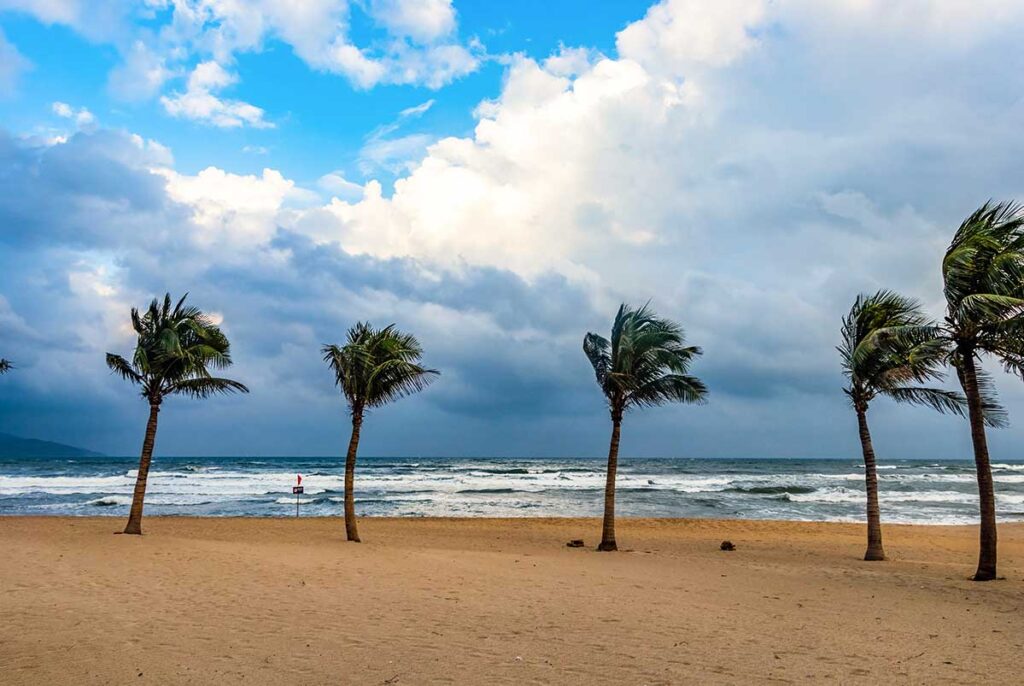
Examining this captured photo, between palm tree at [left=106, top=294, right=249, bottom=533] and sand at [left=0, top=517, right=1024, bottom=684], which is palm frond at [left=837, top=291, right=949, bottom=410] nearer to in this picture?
sand at [left=0, top=517, right=1024, bottom=684]

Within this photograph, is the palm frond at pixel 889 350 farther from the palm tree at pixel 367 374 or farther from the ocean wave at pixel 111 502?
the ocean wave at pixel 111 502

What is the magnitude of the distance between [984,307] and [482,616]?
9.08m

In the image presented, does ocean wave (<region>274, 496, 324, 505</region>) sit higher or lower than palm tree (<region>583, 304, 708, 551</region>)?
lower

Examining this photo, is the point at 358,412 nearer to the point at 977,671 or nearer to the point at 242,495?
the point at 977,671

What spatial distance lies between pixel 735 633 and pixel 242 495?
38919 millimetres

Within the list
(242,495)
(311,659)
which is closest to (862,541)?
(311,659)

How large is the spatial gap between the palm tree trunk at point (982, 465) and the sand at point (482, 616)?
1.58ft

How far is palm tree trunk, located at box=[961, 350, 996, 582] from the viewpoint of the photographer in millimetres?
11336

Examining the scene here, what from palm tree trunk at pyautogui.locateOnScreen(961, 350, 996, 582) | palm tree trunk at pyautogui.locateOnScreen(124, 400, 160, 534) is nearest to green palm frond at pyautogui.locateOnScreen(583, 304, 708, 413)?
palm tree trunk at pyautogui.locateOnScreen(961, 350, 996, 582)

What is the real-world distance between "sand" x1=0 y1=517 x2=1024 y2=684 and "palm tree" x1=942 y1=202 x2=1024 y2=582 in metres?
1.96

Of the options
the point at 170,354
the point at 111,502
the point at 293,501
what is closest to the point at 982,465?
the point at 170,354

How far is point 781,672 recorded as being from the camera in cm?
587

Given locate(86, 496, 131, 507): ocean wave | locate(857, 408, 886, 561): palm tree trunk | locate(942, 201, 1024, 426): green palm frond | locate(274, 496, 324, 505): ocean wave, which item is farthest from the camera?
locate(274, 496, 324, 505): ocean wave

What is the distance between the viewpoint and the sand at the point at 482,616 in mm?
5824
